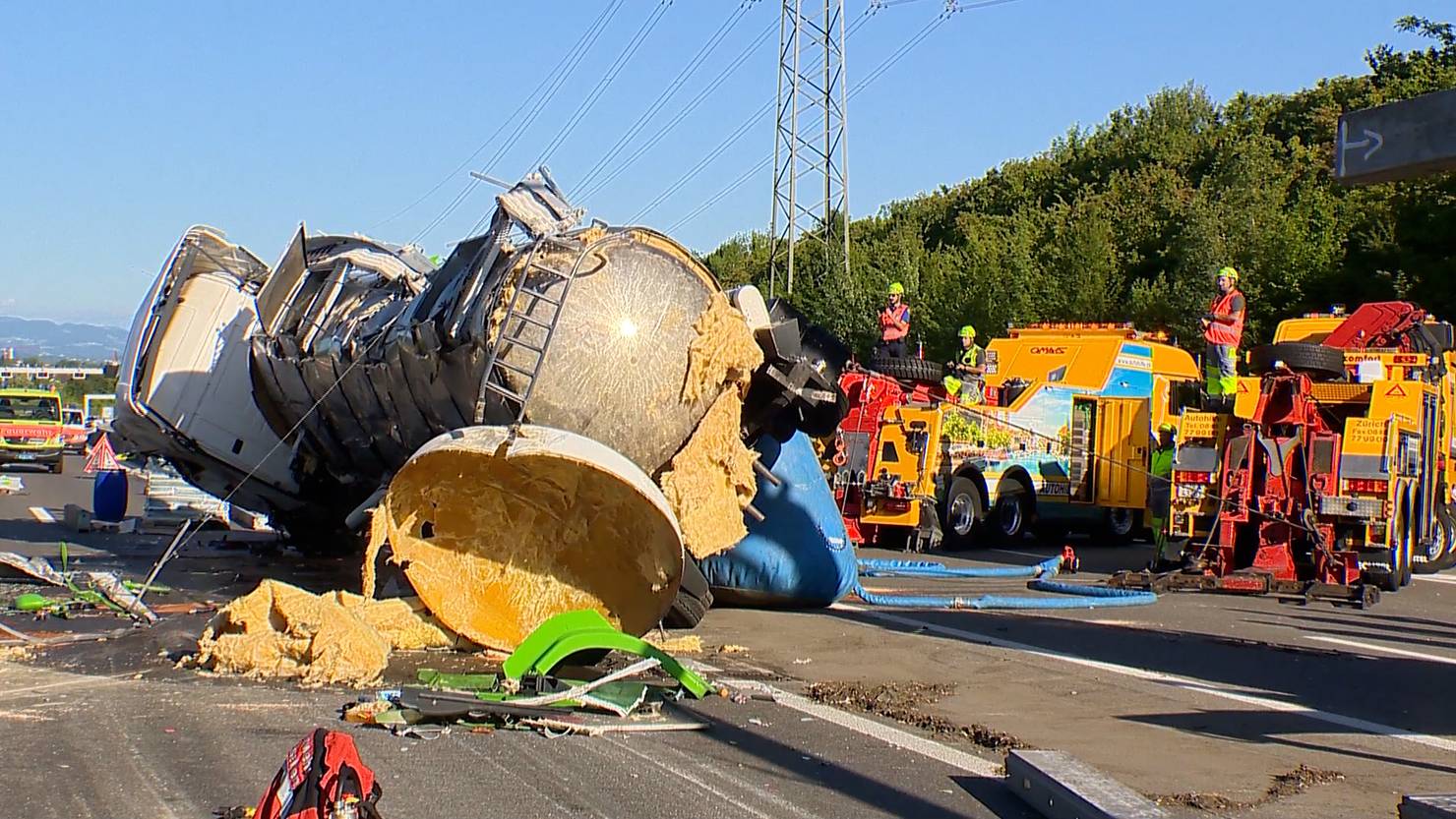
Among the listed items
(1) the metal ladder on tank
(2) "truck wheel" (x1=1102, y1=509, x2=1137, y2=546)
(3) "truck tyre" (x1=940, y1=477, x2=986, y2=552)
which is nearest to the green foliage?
(2) "truck wheel" (x1=1102, y1=509, x2=1137, y2=546)

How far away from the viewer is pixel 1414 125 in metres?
4.91

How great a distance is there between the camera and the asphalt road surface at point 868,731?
19.5ft

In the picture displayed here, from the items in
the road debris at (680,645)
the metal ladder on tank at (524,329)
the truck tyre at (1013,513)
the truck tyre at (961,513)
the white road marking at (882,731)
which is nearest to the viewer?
the white road marking at (882,731)

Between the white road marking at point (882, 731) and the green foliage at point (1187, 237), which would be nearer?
the white road marking at point (882, 731)

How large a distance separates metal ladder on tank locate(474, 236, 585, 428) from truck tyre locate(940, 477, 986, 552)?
1034cm

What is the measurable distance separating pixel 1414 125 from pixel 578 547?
18.8 feet

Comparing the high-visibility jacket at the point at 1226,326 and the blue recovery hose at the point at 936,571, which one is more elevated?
the high-visibility jacket at the point at 1226,326

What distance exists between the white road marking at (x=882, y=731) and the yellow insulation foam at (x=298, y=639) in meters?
2.13

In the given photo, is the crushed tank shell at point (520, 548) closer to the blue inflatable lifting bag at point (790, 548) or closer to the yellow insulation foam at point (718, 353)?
the yellow insulation foam at point (718, 353)

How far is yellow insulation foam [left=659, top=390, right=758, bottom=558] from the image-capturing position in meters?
9.31

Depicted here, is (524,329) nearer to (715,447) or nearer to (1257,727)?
(715,447)

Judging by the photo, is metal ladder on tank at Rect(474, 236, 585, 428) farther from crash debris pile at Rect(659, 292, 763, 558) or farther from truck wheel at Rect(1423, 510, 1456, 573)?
truck wheel at Rect(1423, 510, 1456, 573)

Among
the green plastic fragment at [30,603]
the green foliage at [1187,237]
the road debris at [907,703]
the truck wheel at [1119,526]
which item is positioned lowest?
the green plastic fragment at [30,603]

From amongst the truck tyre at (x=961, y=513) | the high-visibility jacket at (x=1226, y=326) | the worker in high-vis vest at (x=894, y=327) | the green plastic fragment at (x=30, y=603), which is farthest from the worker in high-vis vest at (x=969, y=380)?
the green plastic fragment at (x=30, y=603)
